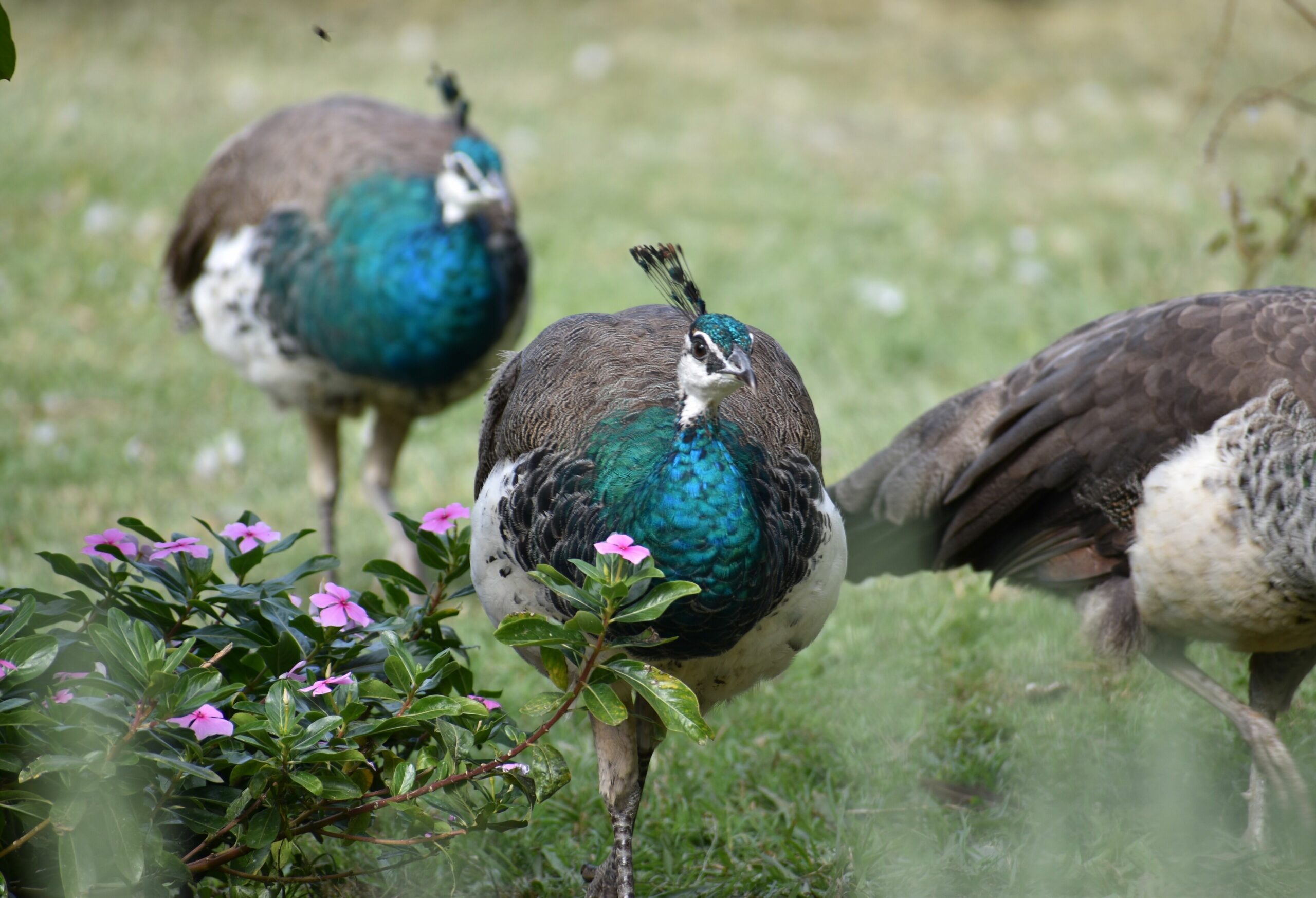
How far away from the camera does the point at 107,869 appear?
6.40ft

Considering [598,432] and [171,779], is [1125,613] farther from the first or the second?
[171,779]

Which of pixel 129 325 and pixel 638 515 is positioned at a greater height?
pixel 638 515

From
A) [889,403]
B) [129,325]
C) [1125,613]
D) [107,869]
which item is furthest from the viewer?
[129,325]

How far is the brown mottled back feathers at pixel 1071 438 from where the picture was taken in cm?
297

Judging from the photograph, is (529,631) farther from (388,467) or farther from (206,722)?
(388,467)

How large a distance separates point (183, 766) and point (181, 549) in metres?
0.50

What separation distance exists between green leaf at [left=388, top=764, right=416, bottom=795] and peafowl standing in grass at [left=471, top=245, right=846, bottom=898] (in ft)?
Result: 1.31

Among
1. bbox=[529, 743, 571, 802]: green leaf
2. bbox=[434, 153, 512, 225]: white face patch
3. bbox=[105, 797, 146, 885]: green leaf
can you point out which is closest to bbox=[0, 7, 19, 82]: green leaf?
bbox=[105, 797, 146, 885]: green leaf

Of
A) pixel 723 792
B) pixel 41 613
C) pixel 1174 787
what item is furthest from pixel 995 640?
pixel 41 613

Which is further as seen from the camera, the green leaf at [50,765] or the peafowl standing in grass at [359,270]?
the peafowl standing in grass at [359,270]

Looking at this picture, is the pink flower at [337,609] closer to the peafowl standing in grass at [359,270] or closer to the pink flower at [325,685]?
the pink flower at [325,685]

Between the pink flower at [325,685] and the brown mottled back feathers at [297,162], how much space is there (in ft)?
8.33

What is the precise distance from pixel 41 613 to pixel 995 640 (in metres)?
2.53

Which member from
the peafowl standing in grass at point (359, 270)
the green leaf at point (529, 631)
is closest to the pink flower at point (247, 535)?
the green leaf at point (529, 631)
